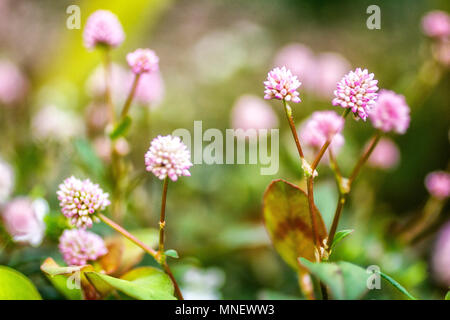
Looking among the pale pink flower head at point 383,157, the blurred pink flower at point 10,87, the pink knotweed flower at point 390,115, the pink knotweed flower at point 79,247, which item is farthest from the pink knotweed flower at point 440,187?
the blurred pink flower at point 10,87

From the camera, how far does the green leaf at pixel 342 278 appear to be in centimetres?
33

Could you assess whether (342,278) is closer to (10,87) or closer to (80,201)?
(80,201)

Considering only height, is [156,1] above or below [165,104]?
above

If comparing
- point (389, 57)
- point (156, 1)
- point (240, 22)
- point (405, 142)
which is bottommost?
point (405, 142)

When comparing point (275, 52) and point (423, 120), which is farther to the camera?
point (275, 52)

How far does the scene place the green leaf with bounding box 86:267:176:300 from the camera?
13.8 inches

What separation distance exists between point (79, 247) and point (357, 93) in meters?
0.30

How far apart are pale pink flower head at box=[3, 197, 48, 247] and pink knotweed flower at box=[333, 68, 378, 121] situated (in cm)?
36

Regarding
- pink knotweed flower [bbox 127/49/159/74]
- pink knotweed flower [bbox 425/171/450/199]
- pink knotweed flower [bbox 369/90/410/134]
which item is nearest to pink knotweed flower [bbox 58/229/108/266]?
pink knotweed flower [bbox 127/49/159/74]

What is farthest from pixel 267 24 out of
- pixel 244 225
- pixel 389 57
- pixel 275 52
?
pixel 244 225
